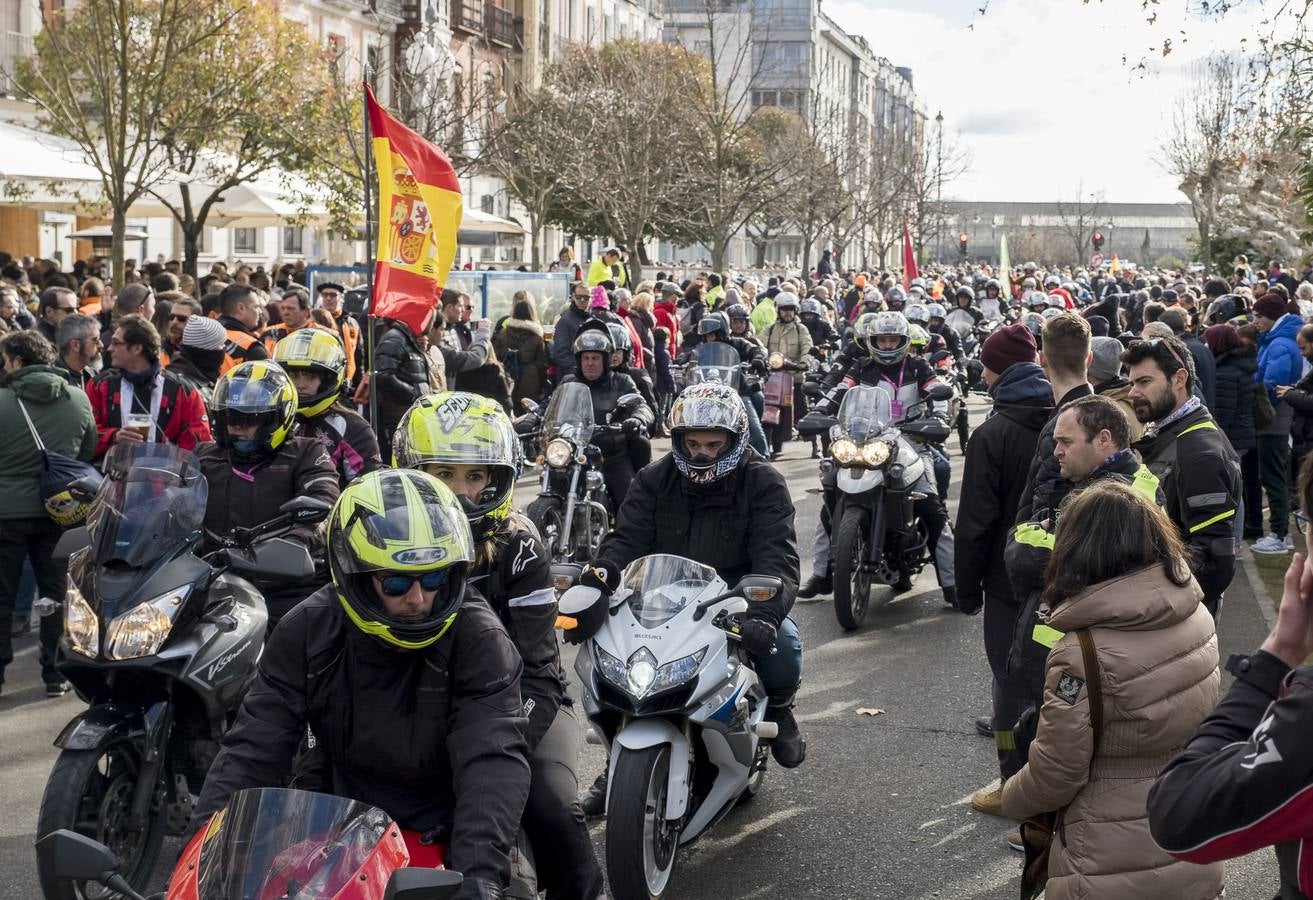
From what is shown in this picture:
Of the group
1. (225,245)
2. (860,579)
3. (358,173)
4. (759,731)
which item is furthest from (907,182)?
(759,731)

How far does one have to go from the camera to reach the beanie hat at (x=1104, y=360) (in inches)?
348

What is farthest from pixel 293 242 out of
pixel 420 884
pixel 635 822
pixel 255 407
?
pixel 420 884

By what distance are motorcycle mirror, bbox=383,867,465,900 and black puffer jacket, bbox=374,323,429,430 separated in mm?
9590

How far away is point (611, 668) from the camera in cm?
515

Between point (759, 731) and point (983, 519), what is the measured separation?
148 centimetres

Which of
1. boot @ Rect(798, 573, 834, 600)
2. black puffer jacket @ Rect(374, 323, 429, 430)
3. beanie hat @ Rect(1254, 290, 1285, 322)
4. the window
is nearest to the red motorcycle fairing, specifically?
boot @ Rect(798, 573, 834, 600)

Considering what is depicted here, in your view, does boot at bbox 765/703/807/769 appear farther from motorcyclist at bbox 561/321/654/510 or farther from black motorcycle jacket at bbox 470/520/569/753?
motorcyclist at bbox 561/321/654/510

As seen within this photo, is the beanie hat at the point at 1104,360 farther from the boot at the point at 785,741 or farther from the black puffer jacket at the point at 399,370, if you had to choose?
the black puffer jacket at the point at 399,370

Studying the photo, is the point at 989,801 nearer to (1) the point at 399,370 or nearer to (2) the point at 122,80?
(1) the point at 399,370

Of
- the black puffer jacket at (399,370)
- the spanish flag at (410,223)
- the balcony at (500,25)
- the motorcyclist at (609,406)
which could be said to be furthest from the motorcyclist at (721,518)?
the balcony at (500,25)

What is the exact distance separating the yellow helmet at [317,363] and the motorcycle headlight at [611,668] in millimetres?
2229

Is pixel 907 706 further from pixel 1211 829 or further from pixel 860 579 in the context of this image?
pixel 1211 829

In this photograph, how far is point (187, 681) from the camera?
16.9ft

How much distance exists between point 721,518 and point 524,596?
1584 millimetres
